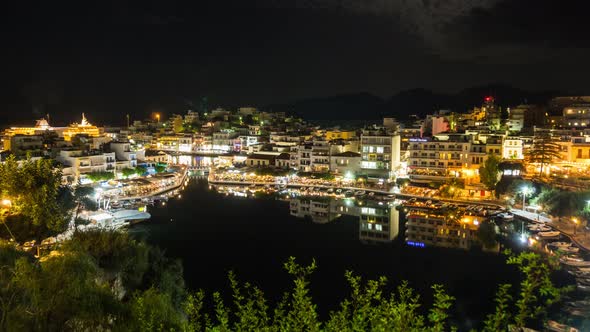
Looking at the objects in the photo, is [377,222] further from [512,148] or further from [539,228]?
[512,148]

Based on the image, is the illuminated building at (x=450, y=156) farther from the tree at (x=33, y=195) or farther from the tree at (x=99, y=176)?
the tree at (x=33, y=195)

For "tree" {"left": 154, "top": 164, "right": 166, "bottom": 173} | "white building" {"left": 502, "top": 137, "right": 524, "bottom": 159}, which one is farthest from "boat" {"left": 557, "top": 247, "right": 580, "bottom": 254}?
"tree" {"left": 154, "top": 164, "right": 166, "bottom": 173}

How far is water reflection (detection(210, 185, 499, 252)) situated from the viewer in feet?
52.5

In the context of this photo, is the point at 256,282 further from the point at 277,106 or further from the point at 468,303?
the point at 277,106

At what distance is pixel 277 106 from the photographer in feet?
299

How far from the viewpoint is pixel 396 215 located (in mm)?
19547

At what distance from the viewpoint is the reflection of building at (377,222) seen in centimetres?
1661

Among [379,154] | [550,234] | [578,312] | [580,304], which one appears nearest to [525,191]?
[550,234]

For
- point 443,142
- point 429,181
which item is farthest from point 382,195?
point 443,142

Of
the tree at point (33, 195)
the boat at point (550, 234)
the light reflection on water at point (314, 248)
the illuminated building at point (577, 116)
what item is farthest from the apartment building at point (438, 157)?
the tree at point (33, 195)

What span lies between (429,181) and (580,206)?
968 centimetres

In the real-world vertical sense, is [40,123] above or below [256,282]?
above

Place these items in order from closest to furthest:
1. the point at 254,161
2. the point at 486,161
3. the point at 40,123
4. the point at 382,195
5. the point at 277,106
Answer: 1. the point at 486,161
2. the point at 382,195
3. the point at 254,161
4. the point at 40,123
5. the point at 277,106

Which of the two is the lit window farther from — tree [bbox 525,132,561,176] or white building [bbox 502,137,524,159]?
tree [bbox 525,132,561,176]
